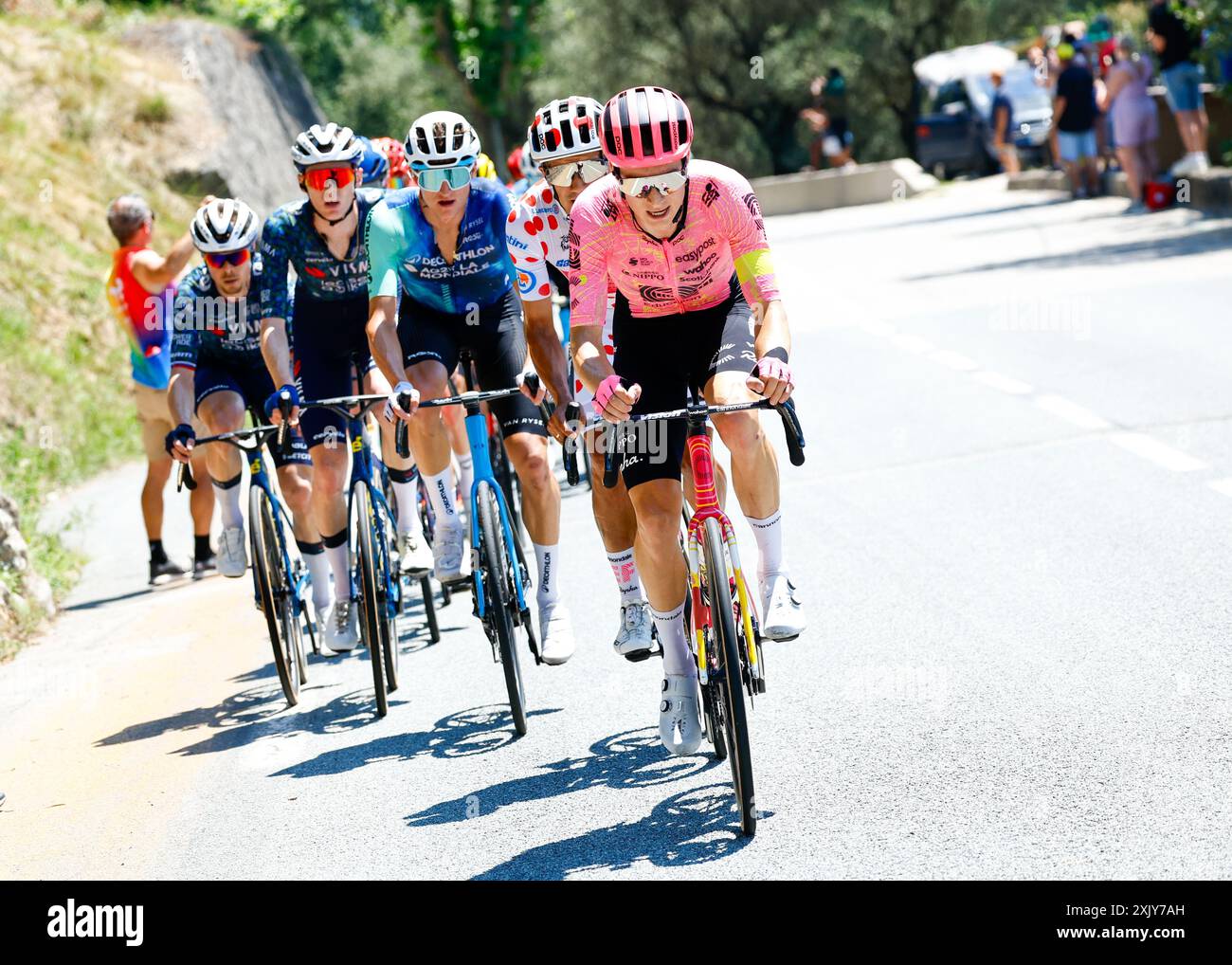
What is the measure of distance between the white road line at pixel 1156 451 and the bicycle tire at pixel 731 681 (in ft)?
17.5

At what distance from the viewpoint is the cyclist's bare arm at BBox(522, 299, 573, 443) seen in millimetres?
7219

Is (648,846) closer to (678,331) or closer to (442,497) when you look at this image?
(678,331)

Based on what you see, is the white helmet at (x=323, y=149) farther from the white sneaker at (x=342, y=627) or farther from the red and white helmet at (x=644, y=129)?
the red and white helmet at (x=644, y=129)

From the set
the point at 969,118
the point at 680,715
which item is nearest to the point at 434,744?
the point at 680,715

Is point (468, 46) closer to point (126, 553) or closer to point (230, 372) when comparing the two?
point (126, 553)

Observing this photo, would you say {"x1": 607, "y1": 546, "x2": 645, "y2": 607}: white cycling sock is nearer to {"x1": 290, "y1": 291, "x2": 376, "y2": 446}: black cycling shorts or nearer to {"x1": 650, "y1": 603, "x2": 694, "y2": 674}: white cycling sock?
{"x1": 650, "y1": 603, "x2": 694, "y2": 674}: white cycling sock

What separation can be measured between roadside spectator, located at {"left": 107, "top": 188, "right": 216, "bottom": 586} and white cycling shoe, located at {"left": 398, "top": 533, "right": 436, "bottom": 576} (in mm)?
3806

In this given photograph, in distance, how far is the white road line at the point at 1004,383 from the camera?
45.2 ft

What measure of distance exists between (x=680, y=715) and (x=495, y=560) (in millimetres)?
1557

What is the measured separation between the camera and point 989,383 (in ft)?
46.8

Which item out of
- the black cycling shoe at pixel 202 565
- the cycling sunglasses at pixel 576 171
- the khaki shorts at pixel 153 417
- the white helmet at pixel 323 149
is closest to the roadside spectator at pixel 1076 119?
the khaki shorts at pixel 153 417

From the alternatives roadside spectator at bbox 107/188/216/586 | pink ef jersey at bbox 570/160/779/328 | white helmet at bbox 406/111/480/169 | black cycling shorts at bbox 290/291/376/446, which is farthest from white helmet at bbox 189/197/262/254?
pink ef jersey at bbox 570/160/779/328

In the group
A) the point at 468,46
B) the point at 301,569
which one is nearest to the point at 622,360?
the point at 301,569

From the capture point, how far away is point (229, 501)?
30.4ft
